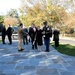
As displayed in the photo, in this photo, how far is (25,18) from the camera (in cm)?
5259

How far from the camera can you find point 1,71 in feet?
30.5

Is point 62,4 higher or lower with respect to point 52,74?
higher

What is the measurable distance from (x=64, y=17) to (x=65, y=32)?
5603 millimetres

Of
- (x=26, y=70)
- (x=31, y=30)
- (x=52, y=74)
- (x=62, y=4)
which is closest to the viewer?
(x=52, y=74)

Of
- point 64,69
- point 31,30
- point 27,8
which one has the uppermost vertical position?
point 27,8

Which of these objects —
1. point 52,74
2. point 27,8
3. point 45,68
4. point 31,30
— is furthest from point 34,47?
point 27,8

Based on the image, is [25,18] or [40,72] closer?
[40,72]

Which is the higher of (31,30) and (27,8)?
(27,8)

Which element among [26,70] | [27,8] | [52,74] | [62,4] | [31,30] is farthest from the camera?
[27,8]

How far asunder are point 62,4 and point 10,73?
3884 cm

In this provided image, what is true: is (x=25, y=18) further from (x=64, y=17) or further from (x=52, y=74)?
(x=52, y=74)

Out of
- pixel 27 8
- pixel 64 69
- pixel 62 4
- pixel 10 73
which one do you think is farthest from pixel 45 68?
pixel 27 8

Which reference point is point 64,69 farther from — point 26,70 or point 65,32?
point 65,32

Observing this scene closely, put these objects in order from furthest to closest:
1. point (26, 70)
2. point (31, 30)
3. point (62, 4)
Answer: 1. point (62, 4)
2. point (31, 30)
3. point (26, 70)
